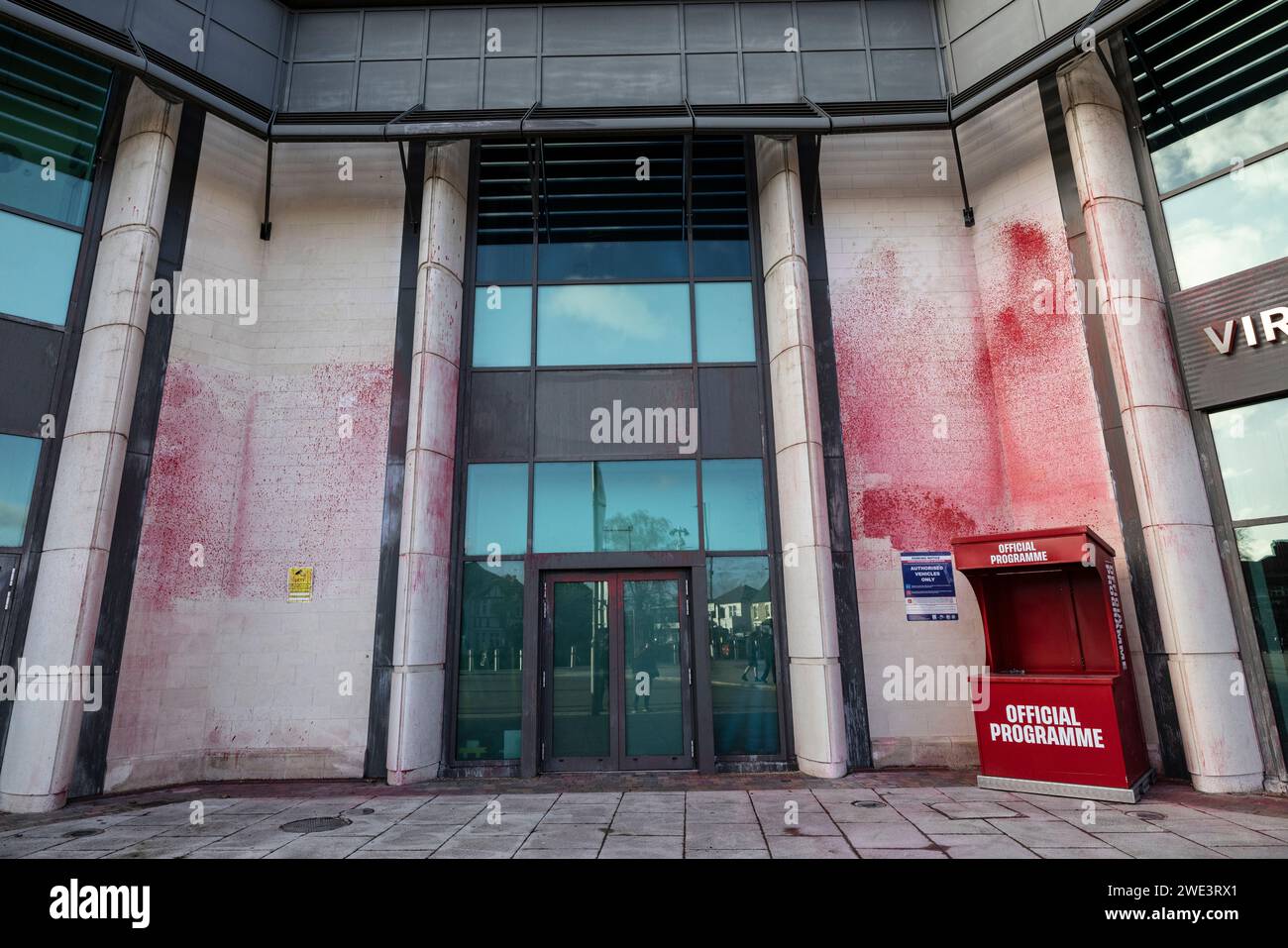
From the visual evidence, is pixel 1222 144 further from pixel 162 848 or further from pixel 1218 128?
pixel 162 848

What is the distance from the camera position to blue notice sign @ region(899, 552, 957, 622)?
9.15 metres

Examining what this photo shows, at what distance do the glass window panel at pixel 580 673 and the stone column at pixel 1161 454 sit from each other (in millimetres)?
6893

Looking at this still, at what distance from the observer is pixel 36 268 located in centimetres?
865

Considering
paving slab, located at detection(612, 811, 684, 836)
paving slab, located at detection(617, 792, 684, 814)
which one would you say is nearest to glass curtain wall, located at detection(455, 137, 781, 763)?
paving slab, located at detection(617, 792, 684, 814)

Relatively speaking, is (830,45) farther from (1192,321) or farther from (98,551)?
(98,551)

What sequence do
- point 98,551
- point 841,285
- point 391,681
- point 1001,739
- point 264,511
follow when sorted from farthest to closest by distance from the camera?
point 841,285 < point 264,511 < point 391,681 < point 98,551 < point 1001,739

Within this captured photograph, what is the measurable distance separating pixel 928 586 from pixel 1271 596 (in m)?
3.61

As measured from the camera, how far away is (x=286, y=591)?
30.3ft

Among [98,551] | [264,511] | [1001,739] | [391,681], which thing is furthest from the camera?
[264,511]

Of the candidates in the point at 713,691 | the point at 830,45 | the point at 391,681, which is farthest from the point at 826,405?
the point at 391,681

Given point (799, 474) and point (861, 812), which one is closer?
point (861, 812)

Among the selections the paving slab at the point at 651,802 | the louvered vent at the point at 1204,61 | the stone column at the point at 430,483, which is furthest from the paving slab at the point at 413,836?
the louvered vent at the point at 1204,61

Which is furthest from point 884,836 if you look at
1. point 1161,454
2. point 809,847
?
point 1161,454

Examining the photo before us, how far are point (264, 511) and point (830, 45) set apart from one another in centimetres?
1120
